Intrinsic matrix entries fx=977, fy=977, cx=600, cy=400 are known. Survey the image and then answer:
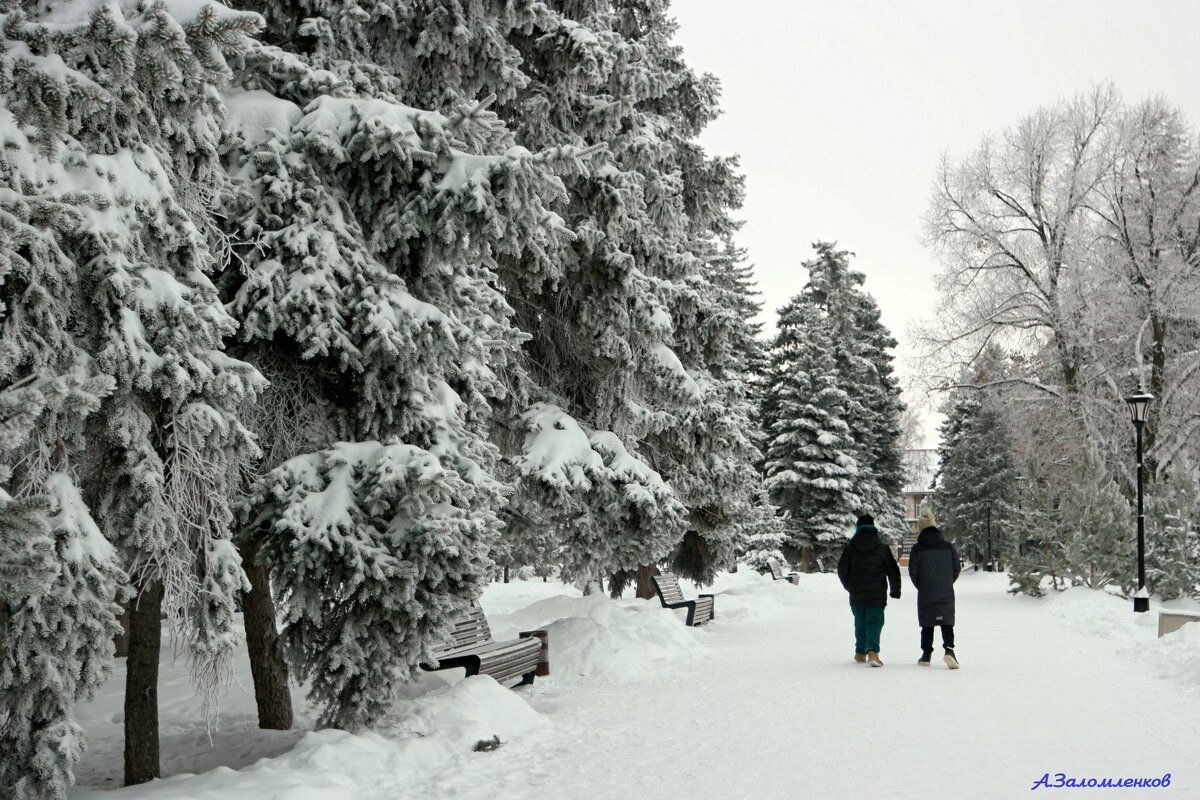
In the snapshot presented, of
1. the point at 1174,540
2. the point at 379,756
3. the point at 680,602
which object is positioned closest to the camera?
the point at 379,756

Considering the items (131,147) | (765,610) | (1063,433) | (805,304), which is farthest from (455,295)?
(805,304)

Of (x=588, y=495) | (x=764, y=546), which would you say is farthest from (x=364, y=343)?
(x=764, y=546)

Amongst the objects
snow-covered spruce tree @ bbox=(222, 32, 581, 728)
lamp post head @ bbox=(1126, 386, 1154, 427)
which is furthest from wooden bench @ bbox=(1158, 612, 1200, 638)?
snow-covered spruce tree @ bbox=(222, 32, 581, 728)

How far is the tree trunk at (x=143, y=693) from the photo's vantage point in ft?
19.9

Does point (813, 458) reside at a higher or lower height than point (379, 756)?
higher

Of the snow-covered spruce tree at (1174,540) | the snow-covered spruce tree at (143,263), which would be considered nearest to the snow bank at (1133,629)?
the snow-covered spruce tree at (1174,540)

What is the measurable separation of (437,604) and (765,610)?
1517 cm

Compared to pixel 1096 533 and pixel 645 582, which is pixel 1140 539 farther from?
pixel 645 582

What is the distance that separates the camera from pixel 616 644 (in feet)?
34.8

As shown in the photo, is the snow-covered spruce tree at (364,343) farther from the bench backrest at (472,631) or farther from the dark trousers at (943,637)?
the dark trousers at (943,637)

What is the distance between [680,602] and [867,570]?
5310 millimetres

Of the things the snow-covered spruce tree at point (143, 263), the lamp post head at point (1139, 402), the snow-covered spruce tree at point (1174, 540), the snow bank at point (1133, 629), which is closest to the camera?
the snow-covered spruce tree at point (143, 263)

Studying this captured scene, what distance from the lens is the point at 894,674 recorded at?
9.84 meters

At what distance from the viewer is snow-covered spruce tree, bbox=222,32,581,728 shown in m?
6.11
